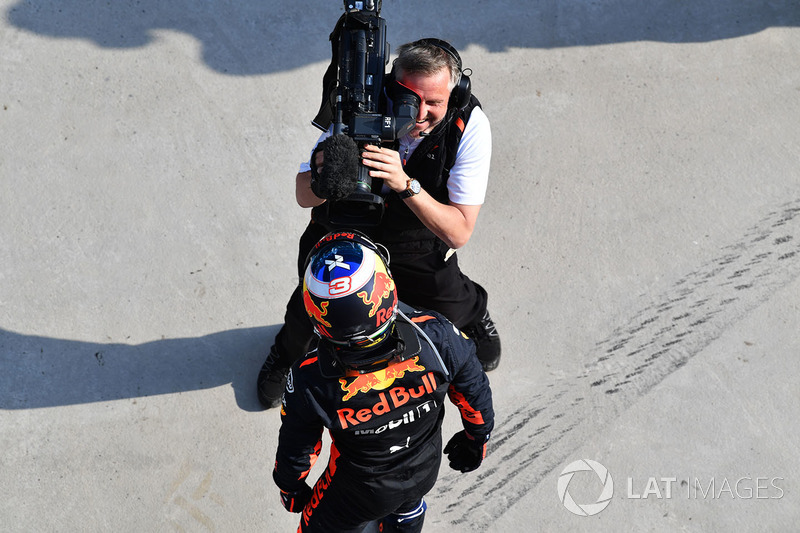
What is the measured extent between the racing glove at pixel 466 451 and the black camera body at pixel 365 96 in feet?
3.54

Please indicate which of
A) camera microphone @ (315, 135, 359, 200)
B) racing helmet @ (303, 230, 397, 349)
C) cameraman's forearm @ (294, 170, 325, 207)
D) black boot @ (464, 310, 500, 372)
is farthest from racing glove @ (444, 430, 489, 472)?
camera microphone @ (315, 135, 359, 200)

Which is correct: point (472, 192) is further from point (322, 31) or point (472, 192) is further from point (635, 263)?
point (322, 31)

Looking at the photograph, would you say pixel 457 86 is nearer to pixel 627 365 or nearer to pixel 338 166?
pixel 338 166

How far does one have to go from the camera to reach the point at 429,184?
2.85 metres

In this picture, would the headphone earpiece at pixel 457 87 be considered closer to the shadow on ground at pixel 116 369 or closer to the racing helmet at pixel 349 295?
the racing helmet at pixel 349 295

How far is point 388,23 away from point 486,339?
240cm

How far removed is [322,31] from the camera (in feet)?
15.5

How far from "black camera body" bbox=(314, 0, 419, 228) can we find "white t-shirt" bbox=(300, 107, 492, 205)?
277mm

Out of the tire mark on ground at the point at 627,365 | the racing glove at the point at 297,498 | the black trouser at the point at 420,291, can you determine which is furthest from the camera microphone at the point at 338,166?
the tire mark on ground at the point at 627,365

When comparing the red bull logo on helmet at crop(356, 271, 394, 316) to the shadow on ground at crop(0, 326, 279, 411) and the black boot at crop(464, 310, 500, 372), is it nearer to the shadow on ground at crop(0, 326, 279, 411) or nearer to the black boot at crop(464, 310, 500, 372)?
the black boot at crop(464, 310, 500, 372)

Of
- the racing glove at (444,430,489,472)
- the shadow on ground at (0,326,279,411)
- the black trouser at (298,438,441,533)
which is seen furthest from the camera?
the shadow on ground at (0,326,279,411)

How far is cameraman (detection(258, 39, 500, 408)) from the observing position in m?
2.61

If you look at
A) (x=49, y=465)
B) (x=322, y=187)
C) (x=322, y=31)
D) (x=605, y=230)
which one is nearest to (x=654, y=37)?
(x=605, y=230)

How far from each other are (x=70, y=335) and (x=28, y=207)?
Result: 86cm
